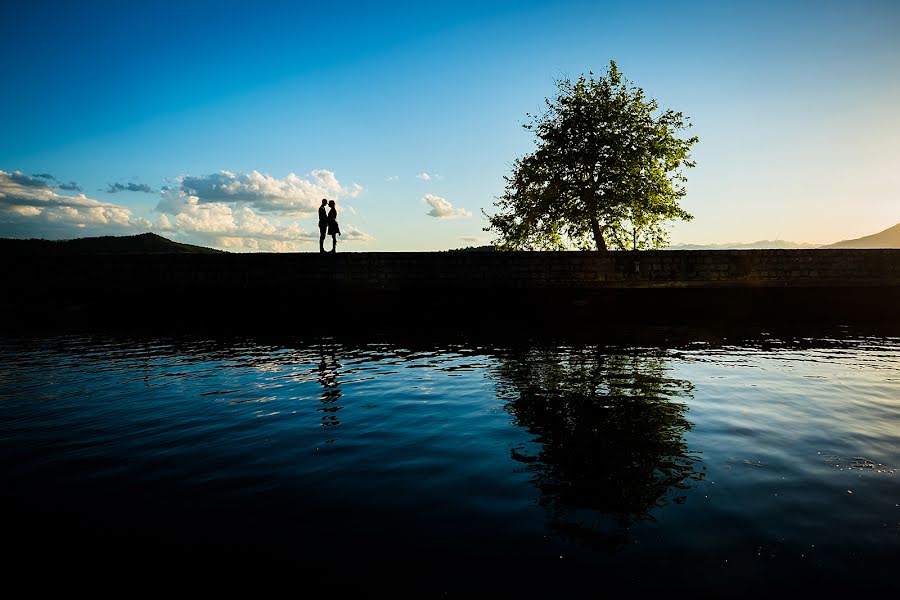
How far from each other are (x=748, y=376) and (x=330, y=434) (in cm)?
813

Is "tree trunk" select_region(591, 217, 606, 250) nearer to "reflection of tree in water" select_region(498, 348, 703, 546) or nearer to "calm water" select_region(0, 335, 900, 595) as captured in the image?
"reflection of tree in water" select_region(498, 348, 703, 546)

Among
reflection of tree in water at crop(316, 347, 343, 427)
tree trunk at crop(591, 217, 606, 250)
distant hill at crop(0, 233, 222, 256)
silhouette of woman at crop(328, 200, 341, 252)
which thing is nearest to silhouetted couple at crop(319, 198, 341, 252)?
silhouette of woman at crop(328, 200, 341, 252)

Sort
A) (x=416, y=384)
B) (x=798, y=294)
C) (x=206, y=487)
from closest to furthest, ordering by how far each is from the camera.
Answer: (x=206, y=487)
(x=416, y=384)
(x=798, y=294)

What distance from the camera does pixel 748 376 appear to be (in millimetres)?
9422

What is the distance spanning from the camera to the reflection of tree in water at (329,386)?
22.8 ft

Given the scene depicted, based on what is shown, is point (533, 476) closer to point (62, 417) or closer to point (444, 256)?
point (62, 417)

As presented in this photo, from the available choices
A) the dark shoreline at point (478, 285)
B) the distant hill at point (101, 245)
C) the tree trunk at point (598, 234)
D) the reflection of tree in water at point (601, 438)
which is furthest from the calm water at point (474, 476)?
the distant hill at point (101, 245)

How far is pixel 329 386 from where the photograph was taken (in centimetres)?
902

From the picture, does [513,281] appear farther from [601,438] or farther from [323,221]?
[601,438]

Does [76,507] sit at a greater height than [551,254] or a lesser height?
lesser

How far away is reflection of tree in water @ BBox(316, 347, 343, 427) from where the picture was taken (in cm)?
695

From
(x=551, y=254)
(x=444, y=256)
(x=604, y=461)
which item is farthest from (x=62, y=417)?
(x=551, y=254)

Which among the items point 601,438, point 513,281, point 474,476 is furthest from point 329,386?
point 513,281

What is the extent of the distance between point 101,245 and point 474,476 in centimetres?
10344
